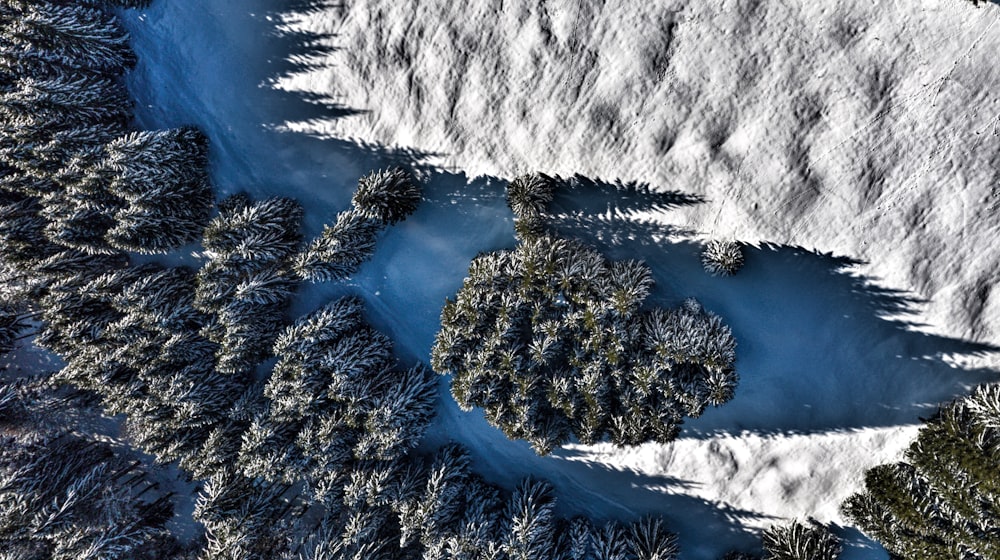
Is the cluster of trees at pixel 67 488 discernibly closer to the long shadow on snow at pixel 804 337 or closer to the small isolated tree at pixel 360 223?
the small isolated tree at pixel 360 223

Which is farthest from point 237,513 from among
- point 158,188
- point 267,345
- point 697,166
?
point 697,166


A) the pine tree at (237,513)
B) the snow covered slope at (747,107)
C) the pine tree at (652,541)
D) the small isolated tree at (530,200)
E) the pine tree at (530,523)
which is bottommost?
the pine tree at (237,513)

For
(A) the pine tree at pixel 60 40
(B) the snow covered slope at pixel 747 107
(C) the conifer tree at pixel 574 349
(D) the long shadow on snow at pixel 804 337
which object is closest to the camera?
(B) the snow covered slope at pixel 747 107

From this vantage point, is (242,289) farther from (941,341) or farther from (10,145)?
(941,341)

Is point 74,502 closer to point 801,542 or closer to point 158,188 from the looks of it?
point 158,188

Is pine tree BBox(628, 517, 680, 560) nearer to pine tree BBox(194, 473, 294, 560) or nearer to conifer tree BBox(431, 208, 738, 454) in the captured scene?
conifer tree BBox(431, 208, 738, 454)

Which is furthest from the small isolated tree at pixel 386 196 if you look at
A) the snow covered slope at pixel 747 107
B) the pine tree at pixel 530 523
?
the pine tree at pixel 530 523
